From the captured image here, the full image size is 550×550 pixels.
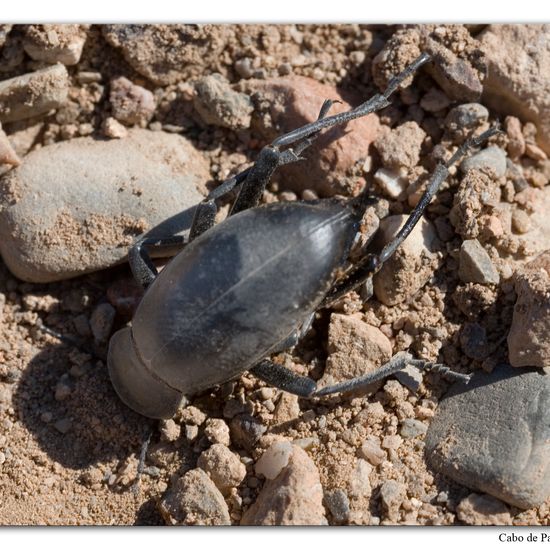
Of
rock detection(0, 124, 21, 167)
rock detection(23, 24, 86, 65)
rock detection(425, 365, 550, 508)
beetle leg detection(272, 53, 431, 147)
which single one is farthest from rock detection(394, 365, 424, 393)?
rock detection(23, 24, 86, 65)

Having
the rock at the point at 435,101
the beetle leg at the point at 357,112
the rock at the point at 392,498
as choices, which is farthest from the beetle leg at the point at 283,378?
the rock at the point at 435,101

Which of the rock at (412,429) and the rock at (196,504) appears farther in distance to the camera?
the rock at (412,429)

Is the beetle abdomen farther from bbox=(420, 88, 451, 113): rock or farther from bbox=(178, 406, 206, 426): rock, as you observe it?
bbox=(420, 88, 451, 113): rock

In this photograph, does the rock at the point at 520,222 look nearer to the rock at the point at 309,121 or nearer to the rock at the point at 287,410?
the rock at the point at 309,121

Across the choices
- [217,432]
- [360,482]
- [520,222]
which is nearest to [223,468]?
[217,432]

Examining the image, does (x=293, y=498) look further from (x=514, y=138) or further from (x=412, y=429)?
(x=514, y=138)
